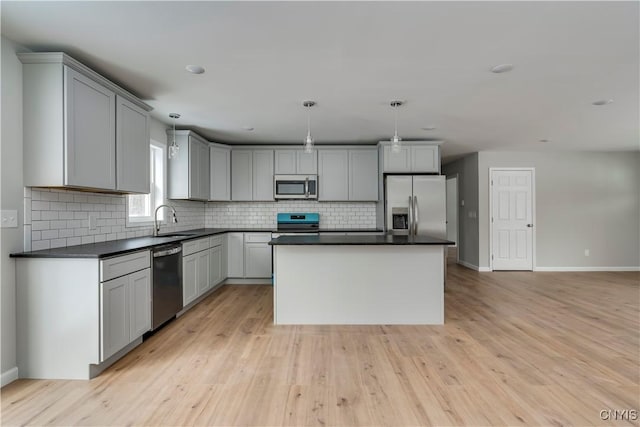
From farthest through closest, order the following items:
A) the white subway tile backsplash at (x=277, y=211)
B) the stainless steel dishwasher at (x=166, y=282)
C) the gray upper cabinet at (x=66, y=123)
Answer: the white subway tile backsplash at (x=277, y=211), the stainless steel dishwasher at (x=166, y=282), the gray upper cabinet at (x=66, y=123)

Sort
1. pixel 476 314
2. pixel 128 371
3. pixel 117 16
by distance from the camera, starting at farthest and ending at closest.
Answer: pixel 476 314 → pixel 128 371 → pixel 117 16

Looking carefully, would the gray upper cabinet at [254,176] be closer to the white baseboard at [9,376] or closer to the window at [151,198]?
the window at [151,198]

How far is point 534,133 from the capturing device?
5020mm

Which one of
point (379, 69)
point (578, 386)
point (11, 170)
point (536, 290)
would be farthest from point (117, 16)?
point (536, 290)

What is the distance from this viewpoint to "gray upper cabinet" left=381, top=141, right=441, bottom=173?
17.6ft

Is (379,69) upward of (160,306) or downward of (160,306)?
upward

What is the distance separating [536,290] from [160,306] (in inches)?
206

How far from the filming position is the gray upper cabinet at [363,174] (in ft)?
18.7

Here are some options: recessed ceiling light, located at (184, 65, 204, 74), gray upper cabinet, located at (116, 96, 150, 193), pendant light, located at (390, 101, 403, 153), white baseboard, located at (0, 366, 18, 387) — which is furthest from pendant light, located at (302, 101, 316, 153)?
white baseboard, located at (0, 366, 18, 387)

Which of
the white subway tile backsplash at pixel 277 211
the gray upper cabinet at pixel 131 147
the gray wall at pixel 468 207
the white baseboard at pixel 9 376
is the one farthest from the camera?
the gray wall at pixel 468 207

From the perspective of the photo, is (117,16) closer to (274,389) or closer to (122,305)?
(122,305)

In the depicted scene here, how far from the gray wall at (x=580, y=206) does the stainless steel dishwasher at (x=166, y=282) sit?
5.62 m

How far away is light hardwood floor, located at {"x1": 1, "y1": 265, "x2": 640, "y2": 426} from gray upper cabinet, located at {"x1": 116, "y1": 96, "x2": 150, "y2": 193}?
5.07 feet

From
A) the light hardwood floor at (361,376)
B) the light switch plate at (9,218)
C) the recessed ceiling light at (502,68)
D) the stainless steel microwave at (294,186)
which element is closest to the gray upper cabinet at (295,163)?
the stainless steel microwave at (294,186)
